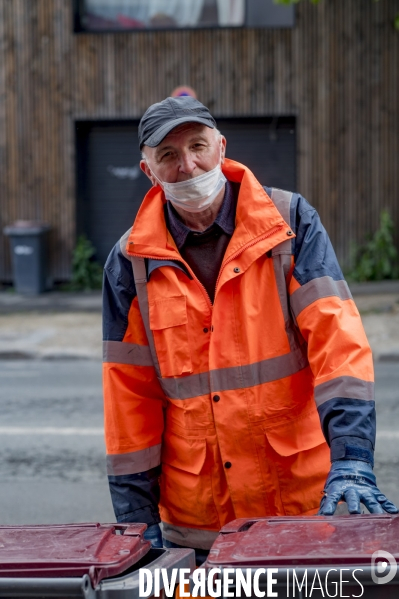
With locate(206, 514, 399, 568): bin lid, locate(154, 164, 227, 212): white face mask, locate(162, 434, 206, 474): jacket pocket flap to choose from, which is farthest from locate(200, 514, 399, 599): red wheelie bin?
locate(154, 164, 227, 212): white face mask

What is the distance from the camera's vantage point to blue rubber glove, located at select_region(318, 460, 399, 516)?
228cm

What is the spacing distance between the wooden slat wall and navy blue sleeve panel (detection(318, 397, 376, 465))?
13900 millimetres

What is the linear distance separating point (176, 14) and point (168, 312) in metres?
14.6

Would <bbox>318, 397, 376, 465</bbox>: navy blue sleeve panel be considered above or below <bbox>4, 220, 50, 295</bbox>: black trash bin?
above

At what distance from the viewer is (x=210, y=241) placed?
2.85 meters

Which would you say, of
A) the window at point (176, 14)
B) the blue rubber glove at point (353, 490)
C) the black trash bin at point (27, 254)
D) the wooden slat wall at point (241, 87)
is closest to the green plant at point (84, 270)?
the wooden slat wall at point (241, 87)

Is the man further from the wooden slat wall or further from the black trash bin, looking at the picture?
the wooden slat wall

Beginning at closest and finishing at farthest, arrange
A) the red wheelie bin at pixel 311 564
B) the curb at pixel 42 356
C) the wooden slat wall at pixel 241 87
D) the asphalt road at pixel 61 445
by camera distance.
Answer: the red wheelie bin at pixel 311 564 < the asphalt road at pixel 61 445 < the curb at pixel 42 356 < the wooden slat wall at pixel 241 87

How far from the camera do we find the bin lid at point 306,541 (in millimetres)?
1937

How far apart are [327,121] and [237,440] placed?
46.2 feet

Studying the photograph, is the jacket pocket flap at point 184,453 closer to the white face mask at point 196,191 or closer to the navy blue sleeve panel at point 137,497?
the navy blue sleeve panel at point 137,497

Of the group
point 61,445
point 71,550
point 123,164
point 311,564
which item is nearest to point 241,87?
point 123,164

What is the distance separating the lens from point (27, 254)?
1606 cm

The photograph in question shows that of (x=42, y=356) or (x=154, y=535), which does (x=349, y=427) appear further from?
(x=42, y=356)
